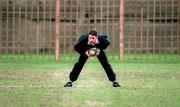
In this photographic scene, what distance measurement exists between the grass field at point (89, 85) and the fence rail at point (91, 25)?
2608 mm

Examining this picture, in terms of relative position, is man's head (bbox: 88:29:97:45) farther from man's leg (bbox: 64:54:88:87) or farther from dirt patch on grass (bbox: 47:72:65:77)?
dirt patch on grass (bbox: 47:72:65:77)

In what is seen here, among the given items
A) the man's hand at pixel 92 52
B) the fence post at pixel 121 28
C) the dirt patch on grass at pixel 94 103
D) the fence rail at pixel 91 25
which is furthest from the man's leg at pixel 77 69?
the fence rail at pixel 91 25

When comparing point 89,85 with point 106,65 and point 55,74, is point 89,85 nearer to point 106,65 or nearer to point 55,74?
point 106,65

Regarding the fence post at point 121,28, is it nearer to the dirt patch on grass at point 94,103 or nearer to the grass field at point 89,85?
the grass field at point 89,85

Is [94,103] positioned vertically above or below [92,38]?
below

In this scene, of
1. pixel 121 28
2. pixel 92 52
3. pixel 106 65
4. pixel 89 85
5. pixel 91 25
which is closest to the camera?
pixel 92 52

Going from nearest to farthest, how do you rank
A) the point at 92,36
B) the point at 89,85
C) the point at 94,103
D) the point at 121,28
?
the point at 94,103 → the point at 92,36 → the point at 89,85 → the point at 121,28

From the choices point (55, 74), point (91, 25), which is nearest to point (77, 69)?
point (55, 74)

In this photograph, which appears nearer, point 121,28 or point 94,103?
point 94,103

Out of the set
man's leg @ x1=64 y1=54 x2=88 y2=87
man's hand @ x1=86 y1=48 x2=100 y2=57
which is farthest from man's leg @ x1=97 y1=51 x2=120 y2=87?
man's leg @ x1=64 y1=54 x2=88 y2=87

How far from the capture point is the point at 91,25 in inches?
992

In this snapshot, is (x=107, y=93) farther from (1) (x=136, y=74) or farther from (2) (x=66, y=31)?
(2) (x=66, y=31)

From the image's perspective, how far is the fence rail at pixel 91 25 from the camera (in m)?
25.0

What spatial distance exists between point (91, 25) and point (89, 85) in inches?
408
